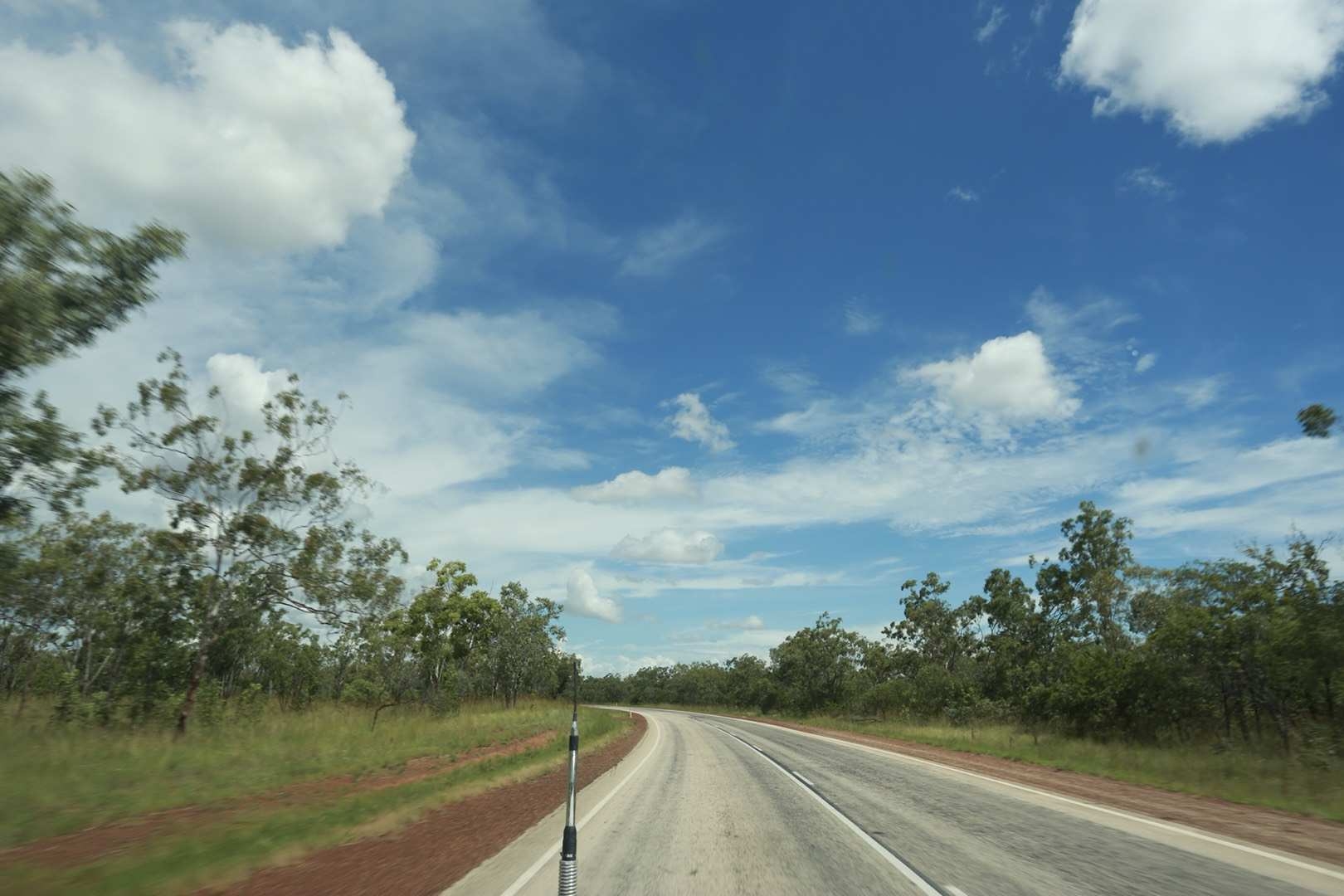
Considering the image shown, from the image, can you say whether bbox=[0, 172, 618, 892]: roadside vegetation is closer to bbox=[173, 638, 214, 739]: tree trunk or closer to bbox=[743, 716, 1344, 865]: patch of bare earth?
bbox=[173, 638, 214, 739]: tree trunk

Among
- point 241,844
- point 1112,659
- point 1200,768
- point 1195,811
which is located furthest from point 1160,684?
point 241,844

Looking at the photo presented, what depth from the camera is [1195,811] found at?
11.6 meters

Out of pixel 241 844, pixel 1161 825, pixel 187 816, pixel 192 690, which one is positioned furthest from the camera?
pixel 192 690

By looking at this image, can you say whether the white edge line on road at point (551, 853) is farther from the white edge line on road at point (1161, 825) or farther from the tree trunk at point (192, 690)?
the tree trunk at point (192, 690)

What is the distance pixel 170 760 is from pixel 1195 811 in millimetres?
19205

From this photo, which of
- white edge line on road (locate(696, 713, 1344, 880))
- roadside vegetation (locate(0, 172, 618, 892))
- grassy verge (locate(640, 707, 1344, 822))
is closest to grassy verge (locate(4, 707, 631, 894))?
roadside vegetation (locate(0, 172, 618, 892))

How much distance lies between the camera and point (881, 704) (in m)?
54.2

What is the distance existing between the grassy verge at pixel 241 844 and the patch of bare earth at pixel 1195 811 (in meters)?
11.4

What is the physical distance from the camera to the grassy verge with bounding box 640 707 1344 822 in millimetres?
12953

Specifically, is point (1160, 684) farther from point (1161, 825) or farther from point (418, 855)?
point (418, 855)

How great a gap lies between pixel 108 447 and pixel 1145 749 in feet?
100

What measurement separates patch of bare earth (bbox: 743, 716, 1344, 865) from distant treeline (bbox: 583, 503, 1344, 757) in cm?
628

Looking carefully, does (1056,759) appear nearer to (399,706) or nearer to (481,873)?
(481,873)

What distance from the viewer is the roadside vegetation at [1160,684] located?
57.7 ft
